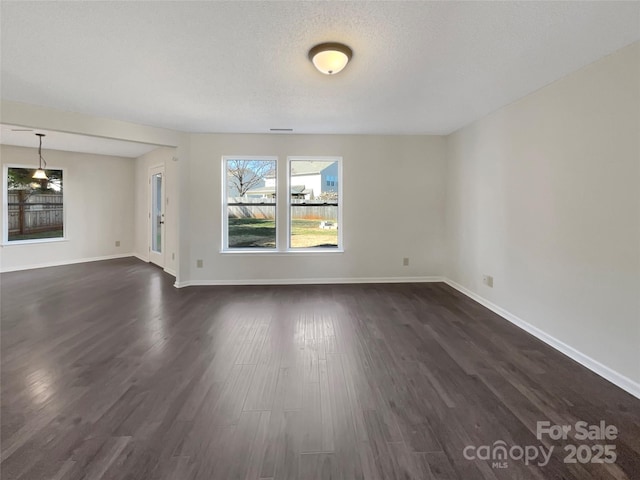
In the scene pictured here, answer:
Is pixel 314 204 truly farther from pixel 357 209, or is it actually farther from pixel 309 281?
pixel 309 281

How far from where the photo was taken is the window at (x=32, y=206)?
19.4 ft

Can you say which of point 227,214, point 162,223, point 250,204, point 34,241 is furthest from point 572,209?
point 34,241

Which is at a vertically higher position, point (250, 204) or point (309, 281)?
point (250, 204)

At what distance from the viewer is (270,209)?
16.7ft

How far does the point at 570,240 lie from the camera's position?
103 inches

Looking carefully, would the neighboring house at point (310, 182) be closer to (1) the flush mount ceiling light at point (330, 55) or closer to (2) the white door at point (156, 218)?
(2) the white door at point (156, 218)

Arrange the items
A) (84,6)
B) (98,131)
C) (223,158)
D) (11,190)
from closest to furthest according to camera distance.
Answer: (84,6) → (98,131) → (223,158) → (11,190)

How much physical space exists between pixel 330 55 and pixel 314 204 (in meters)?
3.00

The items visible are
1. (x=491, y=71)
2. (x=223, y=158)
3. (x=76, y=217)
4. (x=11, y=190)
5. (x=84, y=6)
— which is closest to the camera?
(x=84, y=6)

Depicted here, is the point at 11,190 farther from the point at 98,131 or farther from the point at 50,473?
the point at 50,473

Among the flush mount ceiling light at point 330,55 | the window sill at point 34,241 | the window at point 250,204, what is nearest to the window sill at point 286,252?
the window at point 250,204

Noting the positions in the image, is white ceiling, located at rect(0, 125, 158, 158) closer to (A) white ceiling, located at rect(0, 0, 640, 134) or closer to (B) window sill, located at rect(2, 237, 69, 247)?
(B) window sill, located at rect(2, 237, 69, 247)

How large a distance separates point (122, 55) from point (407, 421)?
131 inches

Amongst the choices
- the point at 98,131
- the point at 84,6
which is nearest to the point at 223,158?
the point at 98,131
